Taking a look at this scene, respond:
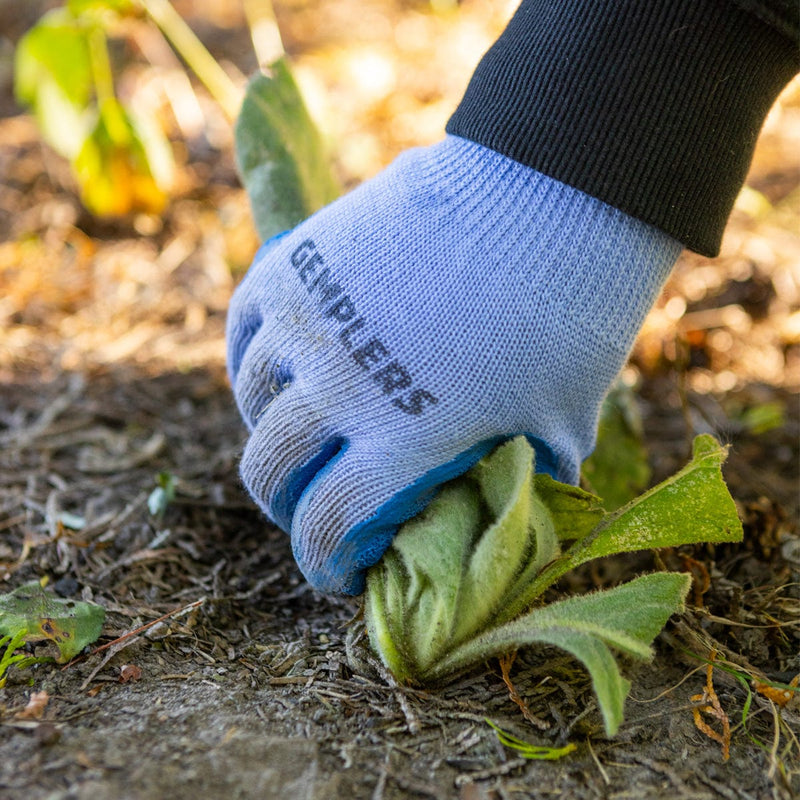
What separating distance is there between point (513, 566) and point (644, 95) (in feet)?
2.05

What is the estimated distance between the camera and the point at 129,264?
8.22 ft

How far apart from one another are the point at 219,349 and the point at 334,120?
1290 millimetres

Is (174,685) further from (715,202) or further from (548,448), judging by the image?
(715,202)

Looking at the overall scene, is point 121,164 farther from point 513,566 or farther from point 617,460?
point 513,566

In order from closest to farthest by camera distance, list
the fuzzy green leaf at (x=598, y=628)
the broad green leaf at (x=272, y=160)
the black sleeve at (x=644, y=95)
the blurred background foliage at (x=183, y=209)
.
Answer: the fuzzy green leaf at (x=598, y=628) < the black sleeve at (x=644, y=95) < the broad green leaf at (x=272, y=160) < the blurred background foliage at (x=183, y=209)

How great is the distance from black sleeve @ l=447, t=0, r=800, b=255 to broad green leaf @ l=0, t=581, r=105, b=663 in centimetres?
84

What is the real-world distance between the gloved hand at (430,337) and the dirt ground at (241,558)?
0.67 feet

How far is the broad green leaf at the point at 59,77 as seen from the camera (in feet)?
7.15

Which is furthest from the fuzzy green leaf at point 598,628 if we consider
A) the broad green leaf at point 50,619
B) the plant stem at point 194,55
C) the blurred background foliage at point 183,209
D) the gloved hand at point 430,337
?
the plant stem at point 194,55

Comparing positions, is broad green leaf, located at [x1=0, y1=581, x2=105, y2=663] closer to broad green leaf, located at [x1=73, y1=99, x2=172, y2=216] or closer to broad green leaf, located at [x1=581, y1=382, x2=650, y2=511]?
broad green leaf, located at [x1=581, y1=382, x2=650, y2=511]

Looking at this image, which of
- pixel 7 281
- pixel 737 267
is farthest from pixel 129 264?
pixel 737 267

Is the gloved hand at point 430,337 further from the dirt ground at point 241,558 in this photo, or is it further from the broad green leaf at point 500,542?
the dirt ground at point 241,558

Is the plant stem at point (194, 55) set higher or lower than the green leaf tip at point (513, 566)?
higher

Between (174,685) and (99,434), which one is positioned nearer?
(174,685)
